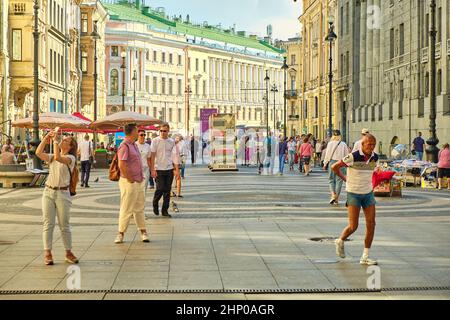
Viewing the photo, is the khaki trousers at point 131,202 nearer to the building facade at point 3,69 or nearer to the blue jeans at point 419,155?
the blue jeans at point 419,155

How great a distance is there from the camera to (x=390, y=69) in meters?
53.8

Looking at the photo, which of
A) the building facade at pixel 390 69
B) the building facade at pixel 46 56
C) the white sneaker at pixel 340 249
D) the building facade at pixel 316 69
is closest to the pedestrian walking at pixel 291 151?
the building facade at pixel 390 69

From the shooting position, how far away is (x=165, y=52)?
136 meters

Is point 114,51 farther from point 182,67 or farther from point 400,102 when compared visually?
point 400,102

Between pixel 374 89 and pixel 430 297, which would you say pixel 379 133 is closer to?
pixel 374 89

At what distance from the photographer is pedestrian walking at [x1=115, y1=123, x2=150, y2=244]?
1496 centimetres

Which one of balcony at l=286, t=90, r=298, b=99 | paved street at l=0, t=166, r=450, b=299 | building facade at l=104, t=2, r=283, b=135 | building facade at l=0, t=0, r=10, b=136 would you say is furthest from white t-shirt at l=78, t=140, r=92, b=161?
building facade at l=104, t=2, r=283, b=135

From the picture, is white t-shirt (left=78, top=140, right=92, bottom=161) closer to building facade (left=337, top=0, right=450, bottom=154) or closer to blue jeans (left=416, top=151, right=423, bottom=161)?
blue jeans (left=416, top=151, right=423, bottom=161)

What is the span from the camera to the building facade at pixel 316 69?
3105 inches

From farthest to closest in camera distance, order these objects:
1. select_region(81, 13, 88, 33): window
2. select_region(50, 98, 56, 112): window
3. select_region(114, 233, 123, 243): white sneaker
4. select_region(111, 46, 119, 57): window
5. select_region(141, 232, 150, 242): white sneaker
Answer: select_region(111, 46, 119, 57): window → select_region(81, 13, 88, 33): window → select_region(50, 98, 56, 112): window → select_region(141, 232, 150, 242): white sneaker → select_region(114, 233, 123, 243): white sneaker

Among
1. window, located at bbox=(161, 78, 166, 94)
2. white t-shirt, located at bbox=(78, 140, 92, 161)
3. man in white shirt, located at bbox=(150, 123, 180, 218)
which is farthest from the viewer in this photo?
window, located at bbox=(161, 78, 166, 94)

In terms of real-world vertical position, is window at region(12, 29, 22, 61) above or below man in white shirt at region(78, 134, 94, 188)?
above

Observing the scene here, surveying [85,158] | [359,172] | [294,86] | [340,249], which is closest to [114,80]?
[294,86]
